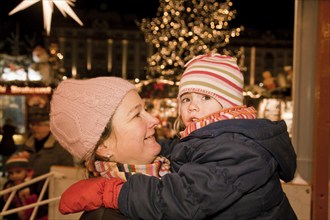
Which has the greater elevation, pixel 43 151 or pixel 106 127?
pixel 106 127

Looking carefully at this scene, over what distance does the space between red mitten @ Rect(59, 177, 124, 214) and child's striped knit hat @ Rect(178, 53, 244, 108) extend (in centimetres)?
66

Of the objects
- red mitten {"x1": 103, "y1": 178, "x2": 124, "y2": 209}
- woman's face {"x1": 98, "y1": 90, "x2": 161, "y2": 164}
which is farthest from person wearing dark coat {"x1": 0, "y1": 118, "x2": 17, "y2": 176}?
red mitten {"x1": 103, "y1": 178, "x2": 124, "y2": 209}

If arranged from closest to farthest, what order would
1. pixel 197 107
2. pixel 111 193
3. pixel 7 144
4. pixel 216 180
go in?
pixel 216 180
pixel 111 193
pixel 197 107
pixel 7 144

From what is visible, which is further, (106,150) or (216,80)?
(216,80)

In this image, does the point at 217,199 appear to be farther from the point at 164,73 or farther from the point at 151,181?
the point at 164,73

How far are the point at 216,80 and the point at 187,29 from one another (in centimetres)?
862

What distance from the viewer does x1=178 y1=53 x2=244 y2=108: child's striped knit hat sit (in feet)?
6.77

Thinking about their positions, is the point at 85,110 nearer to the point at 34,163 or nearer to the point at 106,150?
the point at 106,150

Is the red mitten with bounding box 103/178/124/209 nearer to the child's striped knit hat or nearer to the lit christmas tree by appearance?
the child's striped knit hat

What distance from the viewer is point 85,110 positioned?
182cm

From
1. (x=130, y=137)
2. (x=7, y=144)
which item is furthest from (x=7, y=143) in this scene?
(x=130, y=137)

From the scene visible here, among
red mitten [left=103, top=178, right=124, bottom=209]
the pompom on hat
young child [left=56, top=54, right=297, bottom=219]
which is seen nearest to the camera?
young child [left=56, top=54, right=297, bottom=219]

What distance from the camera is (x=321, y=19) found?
3461 millimetres

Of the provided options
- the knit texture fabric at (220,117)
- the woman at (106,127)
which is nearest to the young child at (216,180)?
the knit texture fabric at (220,117)
